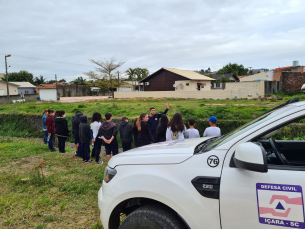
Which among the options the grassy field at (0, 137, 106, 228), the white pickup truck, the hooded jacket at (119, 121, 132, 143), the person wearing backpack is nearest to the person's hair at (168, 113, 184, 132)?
the person wearing backpack

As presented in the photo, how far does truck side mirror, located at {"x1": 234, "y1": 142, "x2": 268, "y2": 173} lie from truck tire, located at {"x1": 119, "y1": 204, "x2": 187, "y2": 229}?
0.82 m

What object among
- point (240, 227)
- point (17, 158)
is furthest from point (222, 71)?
point (240, 227)

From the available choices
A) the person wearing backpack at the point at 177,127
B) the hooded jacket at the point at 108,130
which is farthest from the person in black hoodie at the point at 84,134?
the person wearing backpack at the point at 177,127

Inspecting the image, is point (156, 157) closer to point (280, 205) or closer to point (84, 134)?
point (280, 205)

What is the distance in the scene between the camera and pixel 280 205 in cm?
196

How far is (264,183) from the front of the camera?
2.02 m

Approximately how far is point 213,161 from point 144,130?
4970mm

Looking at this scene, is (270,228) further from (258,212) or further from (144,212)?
(144,212)

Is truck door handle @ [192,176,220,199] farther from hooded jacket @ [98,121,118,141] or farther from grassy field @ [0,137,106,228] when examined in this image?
hooded jacket @ [98,121,118,141]

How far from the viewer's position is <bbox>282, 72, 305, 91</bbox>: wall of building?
31.3 meters

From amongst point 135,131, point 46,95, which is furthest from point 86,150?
point 46,95

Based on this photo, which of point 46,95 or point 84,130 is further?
point 46,95

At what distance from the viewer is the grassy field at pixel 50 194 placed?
4.12 metres

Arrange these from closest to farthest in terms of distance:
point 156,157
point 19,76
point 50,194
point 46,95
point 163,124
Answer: point 156,157, point 50,194, point 163,124, point 46,95, point 19,76
